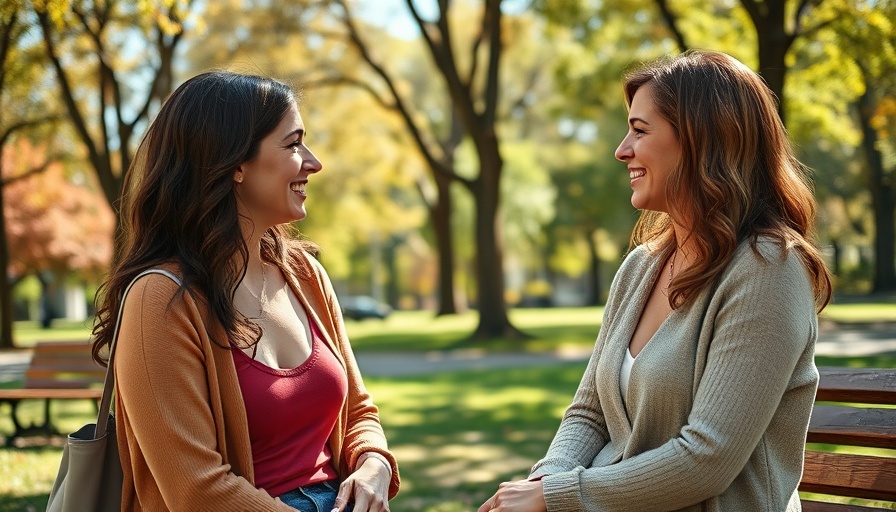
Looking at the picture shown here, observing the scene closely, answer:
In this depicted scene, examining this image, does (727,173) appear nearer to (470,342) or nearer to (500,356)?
(500,356)

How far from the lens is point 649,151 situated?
9.72 feet

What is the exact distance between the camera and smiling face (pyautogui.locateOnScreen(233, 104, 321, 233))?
2.99 m

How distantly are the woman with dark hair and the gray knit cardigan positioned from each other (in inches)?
30.7

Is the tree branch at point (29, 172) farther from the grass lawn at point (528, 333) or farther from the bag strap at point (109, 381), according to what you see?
the bag strap at point (109, 381)

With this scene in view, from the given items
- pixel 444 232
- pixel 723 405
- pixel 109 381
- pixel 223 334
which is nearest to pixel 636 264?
pixel 723 405

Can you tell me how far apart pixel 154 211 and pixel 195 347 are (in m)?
0.46

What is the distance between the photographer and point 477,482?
7480 millimetres

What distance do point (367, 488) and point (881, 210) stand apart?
28.0 meters

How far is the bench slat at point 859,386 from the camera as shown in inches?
134

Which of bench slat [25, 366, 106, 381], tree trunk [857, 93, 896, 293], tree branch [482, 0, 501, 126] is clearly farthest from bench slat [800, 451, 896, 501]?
tree trunk [857, 93, 896, 293]

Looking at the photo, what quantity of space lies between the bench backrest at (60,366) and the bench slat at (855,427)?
8.26 metres

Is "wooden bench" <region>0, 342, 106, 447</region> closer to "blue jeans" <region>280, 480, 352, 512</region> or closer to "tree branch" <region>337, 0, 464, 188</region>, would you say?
"blue jeans" <region>280, 480, 352, 512</region>

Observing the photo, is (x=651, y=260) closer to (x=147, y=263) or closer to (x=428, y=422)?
(x=147, y=263)

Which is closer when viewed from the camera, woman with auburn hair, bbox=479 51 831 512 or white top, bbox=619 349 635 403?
woman with auburn hair, bbox=479 51 831 512
